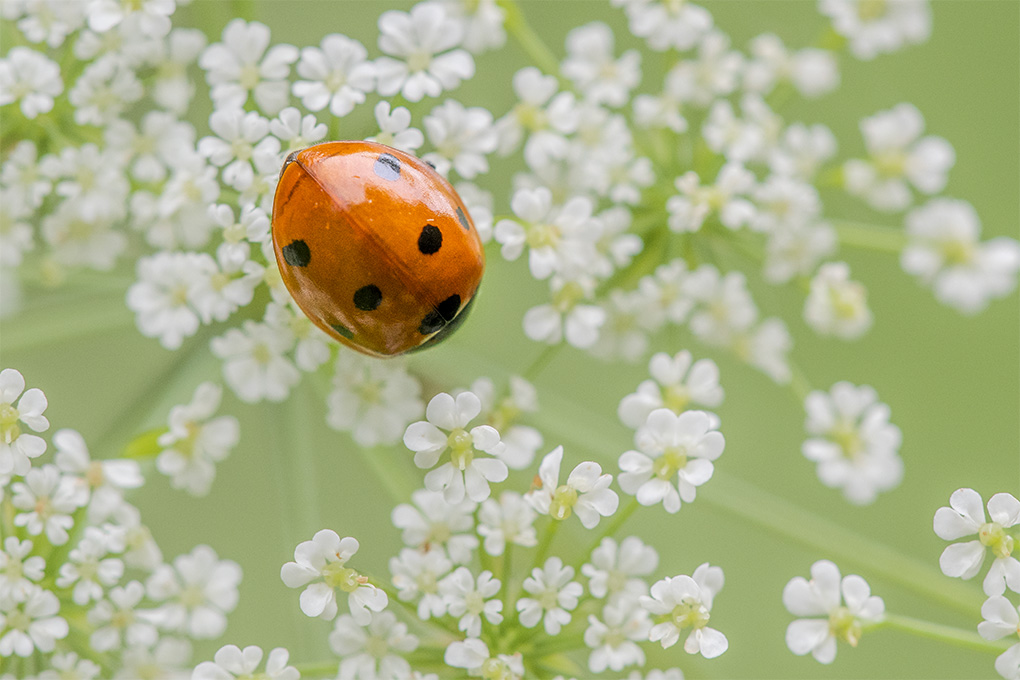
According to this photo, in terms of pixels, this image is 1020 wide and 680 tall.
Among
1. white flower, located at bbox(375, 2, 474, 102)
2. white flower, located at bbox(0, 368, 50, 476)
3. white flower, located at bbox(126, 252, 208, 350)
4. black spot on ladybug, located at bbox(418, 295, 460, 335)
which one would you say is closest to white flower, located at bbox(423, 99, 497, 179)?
white flower, located at bbox(375, 2, 474, 102)

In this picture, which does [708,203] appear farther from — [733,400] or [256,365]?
[733,400]

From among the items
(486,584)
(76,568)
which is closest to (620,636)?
(486,584)

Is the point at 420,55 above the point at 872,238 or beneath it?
above

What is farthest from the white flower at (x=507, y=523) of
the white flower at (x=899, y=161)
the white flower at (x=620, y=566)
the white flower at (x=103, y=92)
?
the white flower at (x=899, y=161)

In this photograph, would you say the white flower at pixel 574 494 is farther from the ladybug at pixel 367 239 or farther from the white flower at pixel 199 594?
the white flower at pixel 199 594

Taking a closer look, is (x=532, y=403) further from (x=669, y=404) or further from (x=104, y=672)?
(x=104, y=672)
